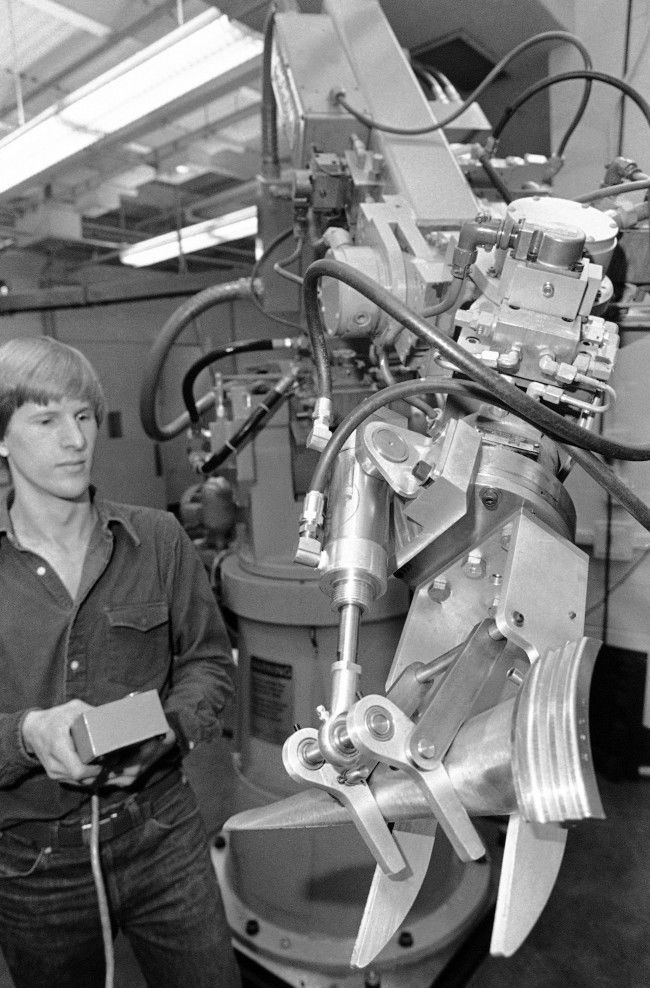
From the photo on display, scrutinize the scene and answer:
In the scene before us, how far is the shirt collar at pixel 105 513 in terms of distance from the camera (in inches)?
42.1

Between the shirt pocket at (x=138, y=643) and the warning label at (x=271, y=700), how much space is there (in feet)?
1.38

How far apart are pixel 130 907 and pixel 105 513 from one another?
67 cm

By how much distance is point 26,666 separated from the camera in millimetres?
1003

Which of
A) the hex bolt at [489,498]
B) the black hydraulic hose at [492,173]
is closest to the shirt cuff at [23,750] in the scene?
the hex bolt at [489,498]

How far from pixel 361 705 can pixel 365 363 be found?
877mm

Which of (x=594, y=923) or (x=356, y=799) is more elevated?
(x=356, y=799)

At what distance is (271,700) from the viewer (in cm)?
153

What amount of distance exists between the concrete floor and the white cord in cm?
60

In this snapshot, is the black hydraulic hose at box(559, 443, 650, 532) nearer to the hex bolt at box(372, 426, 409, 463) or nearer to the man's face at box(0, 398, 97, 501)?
the hex bolt at box(372, 426, 409, 463)

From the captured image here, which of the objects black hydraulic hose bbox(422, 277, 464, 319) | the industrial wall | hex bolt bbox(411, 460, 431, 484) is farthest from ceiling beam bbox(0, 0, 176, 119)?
hex bolt bbox(411, 460, 431, 484)

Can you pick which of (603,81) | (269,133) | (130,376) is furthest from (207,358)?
(130,376)

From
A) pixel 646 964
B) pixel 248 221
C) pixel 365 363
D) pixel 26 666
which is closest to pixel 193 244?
pixel 248 221

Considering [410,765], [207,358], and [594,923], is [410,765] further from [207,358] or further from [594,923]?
[594,923]

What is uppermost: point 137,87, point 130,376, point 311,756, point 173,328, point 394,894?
point 137,87
